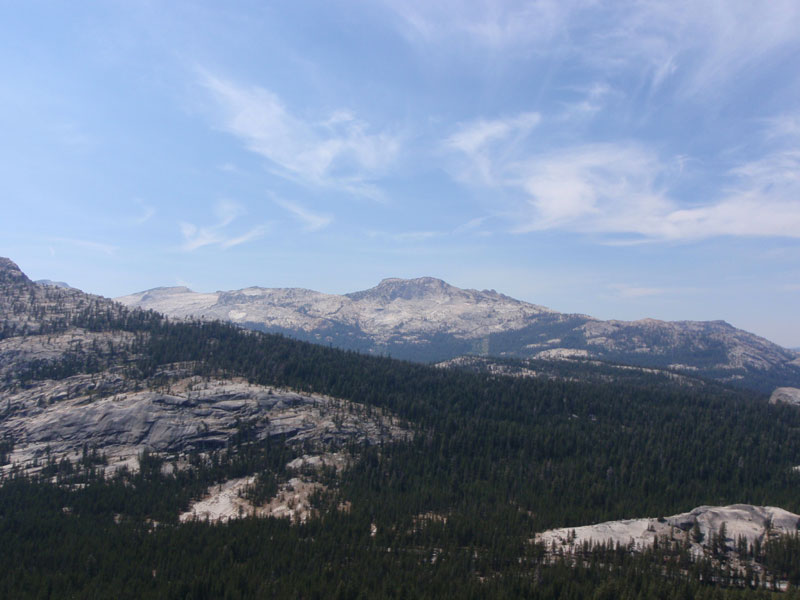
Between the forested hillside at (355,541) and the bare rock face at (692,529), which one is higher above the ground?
the bare rock face at (692,529)

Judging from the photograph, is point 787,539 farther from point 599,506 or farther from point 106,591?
point 106,591

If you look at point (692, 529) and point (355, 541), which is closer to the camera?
point (355, 541)

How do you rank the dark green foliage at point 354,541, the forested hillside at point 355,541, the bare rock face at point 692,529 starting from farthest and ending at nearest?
the bare rock face at point 692,529 → the forested hillside at point 355,541 → the dark green foliage at point 354,541

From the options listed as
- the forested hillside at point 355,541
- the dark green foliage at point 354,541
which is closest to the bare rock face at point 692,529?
the forested hillside at point 355,541

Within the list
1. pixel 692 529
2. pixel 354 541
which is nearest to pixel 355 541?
pixel 354 541

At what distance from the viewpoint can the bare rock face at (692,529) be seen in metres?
140

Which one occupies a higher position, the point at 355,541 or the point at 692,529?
the point at 692,529

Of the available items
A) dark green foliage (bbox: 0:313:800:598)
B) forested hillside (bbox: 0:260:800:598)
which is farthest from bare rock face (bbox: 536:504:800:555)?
dark green foliage (bbox: 0:313:800:598)

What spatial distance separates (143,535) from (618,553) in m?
137

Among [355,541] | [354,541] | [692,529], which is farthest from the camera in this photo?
[692,529]

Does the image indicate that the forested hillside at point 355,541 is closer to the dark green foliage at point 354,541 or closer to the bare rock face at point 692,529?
the dark green foliage at point 354,541

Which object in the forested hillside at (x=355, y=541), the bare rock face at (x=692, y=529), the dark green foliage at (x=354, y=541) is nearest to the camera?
the dark green foliage at (x=354, y=541)

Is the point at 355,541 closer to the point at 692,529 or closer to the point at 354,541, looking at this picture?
the point at 354,541

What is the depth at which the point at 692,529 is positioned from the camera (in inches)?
5738
